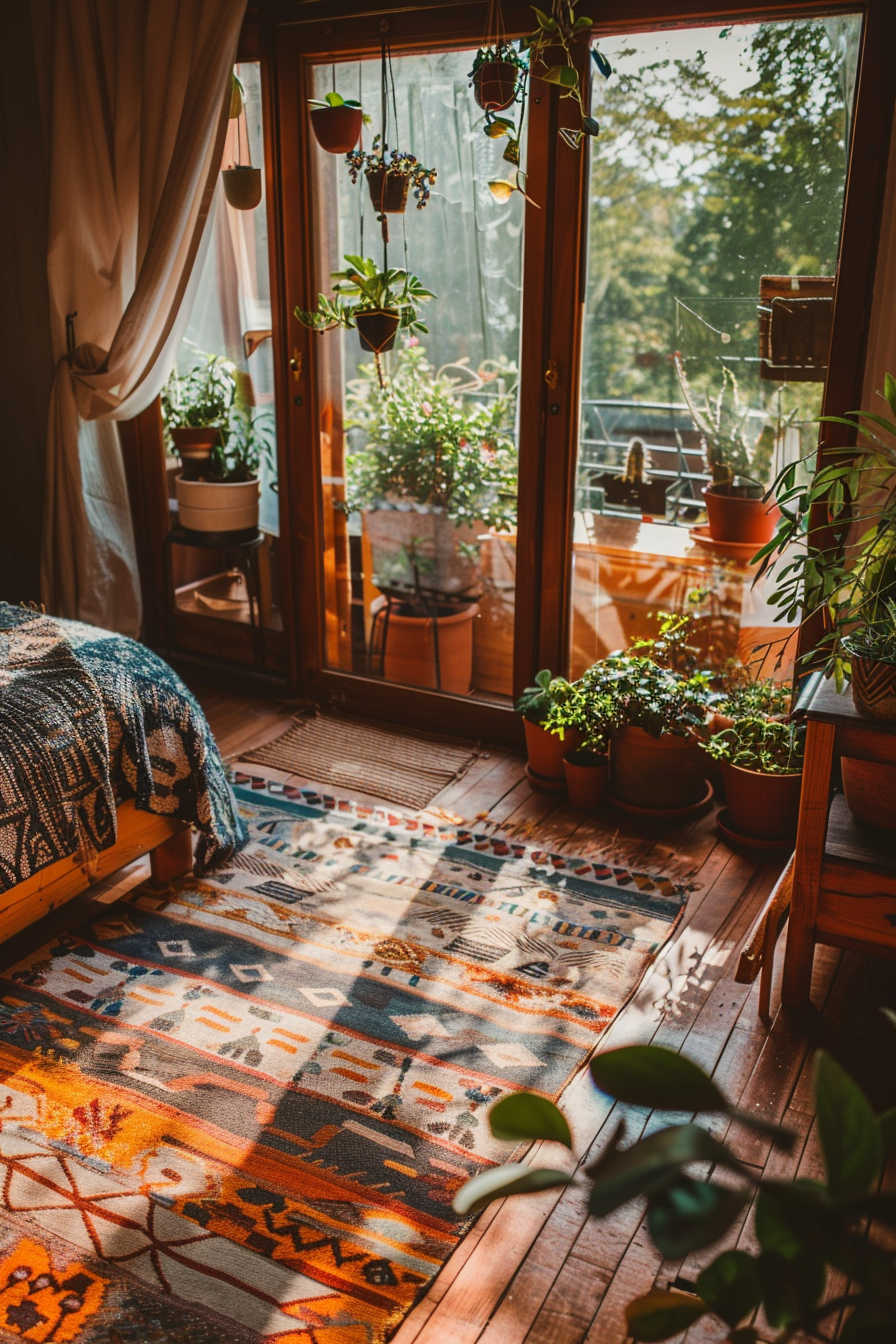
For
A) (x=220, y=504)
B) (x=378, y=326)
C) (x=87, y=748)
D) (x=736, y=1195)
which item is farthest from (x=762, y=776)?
(x=736, y=1195)

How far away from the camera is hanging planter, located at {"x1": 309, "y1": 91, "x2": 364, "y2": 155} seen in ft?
9.75

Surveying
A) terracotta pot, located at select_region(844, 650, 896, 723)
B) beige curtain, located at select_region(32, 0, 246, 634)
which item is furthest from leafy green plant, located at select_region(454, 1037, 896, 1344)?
beige curtain, located at select_region(32, 0, 246, 634)

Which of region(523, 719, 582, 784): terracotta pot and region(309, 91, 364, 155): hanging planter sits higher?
region(309, 91, 364, 155): hanging planter

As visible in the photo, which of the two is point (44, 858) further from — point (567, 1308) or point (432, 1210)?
point (567, 1308)

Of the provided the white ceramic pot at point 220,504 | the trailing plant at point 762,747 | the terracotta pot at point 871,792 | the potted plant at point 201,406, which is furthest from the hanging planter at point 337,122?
the terracotta pot at point 871,792

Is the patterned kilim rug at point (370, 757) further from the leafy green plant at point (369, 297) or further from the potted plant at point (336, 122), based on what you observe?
the potted plant at point (336, 122)

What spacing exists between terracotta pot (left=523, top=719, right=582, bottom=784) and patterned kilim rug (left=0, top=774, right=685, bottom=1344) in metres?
0.33

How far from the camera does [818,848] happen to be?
2176 millimetres

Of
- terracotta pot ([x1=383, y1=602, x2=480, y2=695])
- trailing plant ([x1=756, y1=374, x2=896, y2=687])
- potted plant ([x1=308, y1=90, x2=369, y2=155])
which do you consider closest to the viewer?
trailing plant ([x1=756, y1=374, x2=896, y2=687])

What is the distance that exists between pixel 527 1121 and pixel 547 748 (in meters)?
2.55

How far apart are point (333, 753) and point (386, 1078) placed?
1.54 meters

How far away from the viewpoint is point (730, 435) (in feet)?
9.97

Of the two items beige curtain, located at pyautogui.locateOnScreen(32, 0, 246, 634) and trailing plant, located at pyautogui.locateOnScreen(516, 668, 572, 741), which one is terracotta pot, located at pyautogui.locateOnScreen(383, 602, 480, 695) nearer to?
trailing plant, located at pyautogui.locateOnScreen(516, 668, 572, 741)

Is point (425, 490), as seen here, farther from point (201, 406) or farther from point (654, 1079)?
point (654, 1079)
